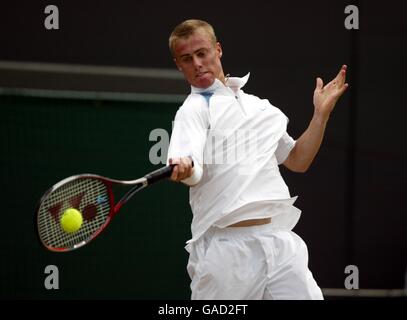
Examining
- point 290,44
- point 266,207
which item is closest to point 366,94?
point 290,44

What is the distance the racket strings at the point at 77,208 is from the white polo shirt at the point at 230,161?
0.26 m

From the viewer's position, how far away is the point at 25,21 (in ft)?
12.9

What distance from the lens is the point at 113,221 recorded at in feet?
13.2

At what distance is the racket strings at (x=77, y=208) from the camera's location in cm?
271

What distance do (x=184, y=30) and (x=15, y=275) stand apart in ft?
4.66

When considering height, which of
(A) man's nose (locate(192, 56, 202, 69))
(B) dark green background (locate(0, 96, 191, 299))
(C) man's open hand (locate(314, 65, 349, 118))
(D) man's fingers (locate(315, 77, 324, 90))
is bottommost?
(B) dark green background (locate(0, 96, 191, 299))

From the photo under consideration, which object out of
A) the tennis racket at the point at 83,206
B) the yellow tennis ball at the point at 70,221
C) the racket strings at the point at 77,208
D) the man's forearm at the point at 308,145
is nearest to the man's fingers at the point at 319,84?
the man's forearm at the point at 308,145

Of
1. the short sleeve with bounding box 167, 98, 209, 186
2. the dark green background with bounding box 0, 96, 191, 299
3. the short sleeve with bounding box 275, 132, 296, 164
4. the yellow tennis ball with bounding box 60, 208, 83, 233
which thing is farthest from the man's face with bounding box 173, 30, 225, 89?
the dark green background with bounding box 0, 96, 191, 299

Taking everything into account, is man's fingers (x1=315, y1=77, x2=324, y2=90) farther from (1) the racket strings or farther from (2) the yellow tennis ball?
(2) the yellow tennis ball

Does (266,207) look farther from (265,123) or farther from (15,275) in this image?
(15,275)

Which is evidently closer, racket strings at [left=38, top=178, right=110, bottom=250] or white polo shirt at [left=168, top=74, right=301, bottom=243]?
racket strings at [left=38, top=178, right=110, bottom=250]

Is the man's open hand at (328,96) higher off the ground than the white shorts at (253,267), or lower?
higher

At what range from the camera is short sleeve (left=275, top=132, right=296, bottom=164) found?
3.17 m

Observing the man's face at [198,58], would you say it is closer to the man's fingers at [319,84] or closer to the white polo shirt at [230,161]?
the white polo shirt at [230,161]
